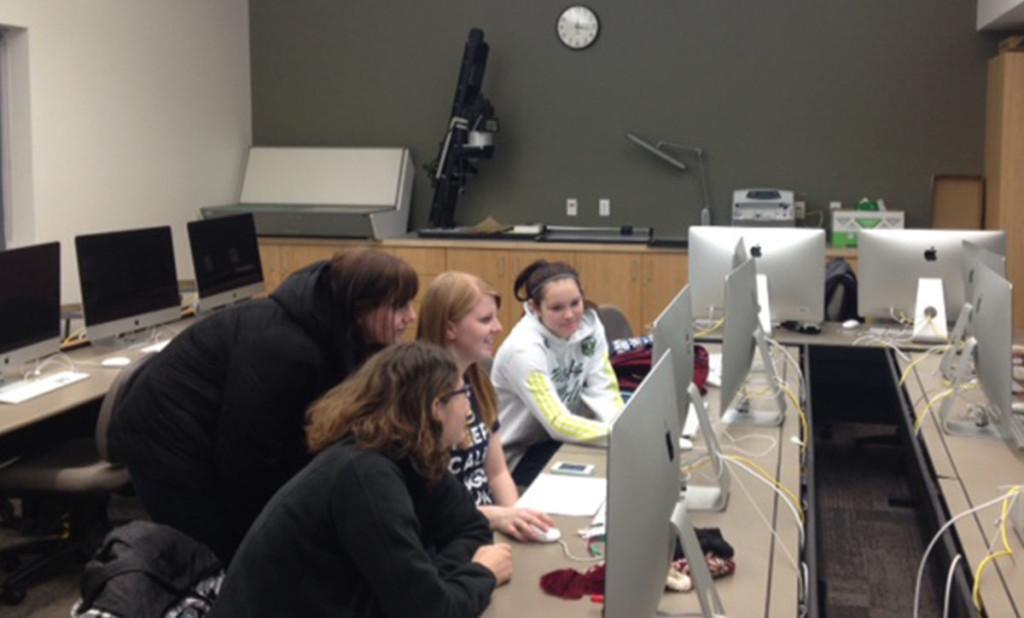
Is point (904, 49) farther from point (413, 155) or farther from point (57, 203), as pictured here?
point (57, 203)

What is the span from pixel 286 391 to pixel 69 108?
169 inches

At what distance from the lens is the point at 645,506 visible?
1680 mm

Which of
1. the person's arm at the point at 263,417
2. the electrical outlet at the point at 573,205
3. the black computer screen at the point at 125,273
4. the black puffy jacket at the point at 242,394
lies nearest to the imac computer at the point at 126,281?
the black computer screen at the point at 125,273

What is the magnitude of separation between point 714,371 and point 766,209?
3092mm

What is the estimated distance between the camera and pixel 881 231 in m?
4.85

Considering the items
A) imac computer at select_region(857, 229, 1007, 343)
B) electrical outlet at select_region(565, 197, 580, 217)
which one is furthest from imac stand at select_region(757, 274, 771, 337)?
electrical outlet at select_region(565, 197, 580, 217)

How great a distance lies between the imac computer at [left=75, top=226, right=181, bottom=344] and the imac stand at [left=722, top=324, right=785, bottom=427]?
255 cm

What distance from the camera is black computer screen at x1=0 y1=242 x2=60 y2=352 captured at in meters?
3.99

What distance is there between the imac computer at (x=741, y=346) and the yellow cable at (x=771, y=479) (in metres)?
0.14

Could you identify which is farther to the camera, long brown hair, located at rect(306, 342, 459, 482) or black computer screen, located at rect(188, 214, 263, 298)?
black computer screen, located at rect(188, 214, 263, 298)

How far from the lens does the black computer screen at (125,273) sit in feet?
14.9

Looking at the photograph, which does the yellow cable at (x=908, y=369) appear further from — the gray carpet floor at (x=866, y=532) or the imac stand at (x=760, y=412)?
the imac stand at (x=760, y=412)

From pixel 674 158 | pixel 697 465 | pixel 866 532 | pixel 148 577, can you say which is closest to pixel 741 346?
pixel 697 465

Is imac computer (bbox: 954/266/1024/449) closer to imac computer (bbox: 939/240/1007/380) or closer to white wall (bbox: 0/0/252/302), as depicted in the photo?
imac computer (bbox: 939/240/1007/380)
